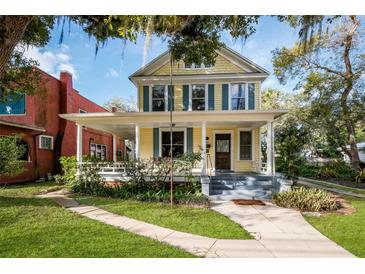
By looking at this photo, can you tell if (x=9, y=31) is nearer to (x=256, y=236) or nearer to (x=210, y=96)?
(x=256, y=236)

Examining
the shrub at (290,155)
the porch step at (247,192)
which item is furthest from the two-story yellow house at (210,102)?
the shrub at (290,155)

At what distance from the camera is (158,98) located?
12.5 meters

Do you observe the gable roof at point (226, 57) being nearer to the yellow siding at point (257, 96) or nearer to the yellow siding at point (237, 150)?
the yellow siding at point (257, 96)

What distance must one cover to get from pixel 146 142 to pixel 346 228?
348 inches

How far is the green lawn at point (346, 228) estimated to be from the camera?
171 inches

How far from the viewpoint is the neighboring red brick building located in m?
12.6

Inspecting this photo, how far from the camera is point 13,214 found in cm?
601

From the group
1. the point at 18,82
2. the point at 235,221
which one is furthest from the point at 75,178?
the point at 235,221

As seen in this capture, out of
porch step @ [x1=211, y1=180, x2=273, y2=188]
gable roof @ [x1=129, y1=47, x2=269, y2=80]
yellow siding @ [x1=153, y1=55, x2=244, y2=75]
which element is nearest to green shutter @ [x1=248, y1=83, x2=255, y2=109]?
gable roof @ [x1=129, y1=47, x2=269, y2=80]

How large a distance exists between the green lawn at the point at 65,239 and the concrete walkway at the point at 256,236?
0.35 meters

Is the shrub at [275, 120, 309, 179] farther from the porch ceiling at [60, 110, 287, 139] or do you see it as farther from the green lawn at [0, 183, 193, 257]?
the green lawn at [0, 183, 193, 257]

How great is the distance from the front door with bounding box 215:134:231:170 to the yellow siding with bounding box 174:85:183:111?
87.5 inches

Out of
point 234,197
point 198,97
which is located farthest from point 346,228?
point 198,97
